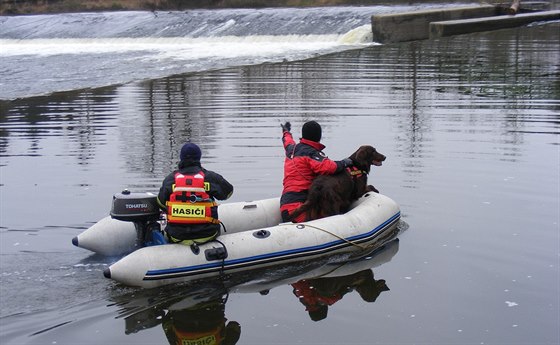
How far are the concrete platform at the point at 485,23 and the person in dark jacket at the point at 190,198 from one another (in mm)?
23210

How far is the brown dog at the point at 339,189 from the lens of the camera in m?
9.59

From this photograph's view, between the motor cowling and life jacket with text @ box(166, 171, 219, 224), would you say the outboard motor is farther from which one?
life jacket with text @ box(166, 171, 219, 224)

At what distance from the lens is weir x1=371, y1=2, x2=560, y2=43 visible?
Result: 30594 mm

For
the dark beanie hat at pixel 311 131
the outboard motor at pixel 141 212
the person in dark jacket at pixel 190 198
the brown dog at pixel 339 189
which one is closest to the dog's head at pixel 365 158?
the brown dog at pixel 339 189

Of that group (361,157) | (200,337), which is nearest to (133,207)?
(200,337)

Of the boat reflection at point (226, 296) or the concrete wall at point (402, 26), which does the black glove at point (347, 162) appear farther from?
the concrete wall at point (402, 26)

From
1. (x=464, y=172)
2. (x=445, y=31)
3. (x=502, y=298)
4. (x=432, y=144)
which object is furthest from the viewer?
(x=445, y=31)

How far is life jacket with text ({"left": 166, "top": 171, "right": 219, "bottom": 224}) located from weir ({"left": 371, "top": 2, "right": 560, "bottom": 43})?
23.3 metres

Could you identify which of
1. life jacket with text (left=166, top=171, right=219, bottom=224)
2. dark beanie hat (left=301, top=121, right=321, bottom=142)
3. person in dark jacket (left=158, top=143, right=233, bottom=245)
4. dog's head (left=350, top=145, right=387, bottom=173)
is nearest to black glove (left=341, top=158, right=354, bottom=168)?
dog's head (left=350, top=145, right=387, bottom=173)

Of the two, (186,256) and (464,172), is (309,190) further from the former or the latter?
(464,172)

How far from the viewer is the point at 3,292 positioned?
7.91m

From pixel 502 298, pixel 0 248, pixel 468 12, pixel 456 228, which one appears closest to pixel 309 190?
pixel 456 228

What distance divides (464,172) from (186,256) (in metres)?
5.37

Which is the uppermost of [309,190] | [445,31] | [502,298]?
[445,31]
